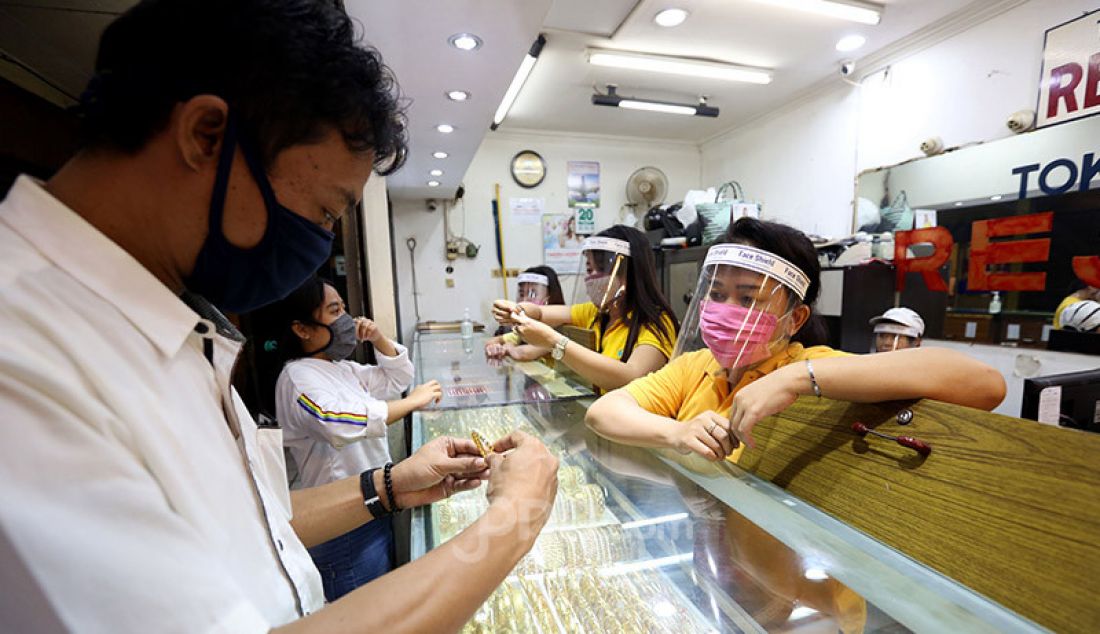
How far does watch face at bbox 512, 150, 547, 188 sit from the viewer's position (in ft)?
21.2

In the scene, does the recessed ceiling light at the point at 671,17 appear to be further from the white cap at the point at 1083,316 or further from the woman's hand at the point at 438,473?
the woman's hand at the point at 438,473

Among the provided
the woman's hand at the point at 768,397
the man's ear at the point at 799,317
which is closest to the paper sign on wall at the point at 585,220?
the man's ear at the point at 799,317

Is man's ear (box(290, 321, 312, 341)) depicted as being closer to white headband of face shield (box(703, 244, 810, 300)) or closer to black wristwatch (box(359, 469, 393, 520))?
black wristwatch (box(359, 469, 393, 520))

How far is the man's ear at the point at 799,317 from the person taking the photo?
1.45 meters

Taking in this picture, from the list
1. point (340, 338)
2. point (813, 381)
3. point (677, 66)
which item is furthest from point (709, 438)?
point (677, 66)

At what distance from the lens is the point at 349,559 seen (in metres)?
1.74

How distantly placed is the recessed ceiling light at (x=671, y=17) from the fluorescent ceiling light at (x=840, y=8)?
0.59 m

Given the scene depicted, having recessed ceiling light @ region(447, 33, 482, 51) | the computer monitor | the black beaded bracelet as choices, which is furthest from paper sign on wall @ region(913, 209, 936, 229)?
the black beaded bracelet

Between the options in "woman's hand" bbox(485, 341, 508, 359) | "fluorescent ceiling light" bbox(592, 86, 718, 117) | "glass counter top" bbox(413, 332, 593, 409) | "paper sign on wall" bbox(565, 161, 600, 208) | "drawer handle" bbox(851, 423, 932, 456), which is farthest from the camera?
"paper sign on wall" bbox(565, 161, 600, 208)

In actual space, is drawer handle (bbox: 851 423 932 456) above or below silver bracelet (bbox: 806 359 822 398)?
below

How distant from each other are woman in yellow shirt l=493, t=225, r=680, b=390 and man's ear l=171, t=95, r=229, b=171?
1885 millimetres

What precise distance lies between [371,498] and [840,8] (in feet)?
15.3

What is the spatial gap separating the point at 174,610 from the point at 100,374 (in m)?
0.27

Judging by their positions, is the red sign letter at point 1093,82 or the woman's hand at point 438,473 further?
the red sign letter at point 1093,82
